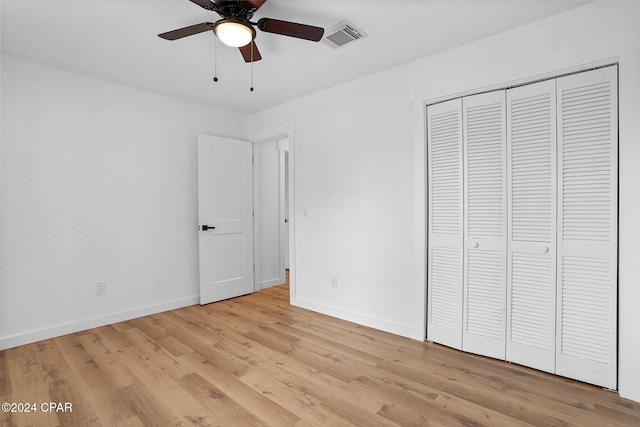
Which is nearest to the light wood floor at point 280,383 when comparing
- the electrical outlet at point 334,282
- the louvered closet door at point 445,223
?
the louvered closet door at point 445,223

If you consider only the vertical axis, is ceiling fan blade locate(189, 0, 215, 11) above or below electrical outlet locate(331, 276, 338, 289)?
above

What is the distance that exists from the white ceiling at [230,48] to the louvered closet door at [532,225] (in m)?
0.63

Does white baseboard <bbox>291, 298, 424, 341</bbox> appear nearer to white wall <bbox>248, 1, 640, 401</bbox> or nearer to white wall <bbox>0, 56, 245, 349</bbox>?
white wall <bbox>248, 1, 640, 401</bbox>

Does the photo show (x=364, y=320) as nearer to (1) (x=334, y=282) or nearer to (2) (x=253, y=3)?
(1) (x=334, y=282)

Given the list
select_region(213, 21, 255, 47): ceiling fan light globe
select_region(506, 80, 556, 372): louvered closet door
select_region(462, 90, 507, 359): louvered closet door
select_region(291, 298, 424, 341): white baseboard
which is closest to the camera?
select_region(213, 21, 255, 47): ceiling fan light globe

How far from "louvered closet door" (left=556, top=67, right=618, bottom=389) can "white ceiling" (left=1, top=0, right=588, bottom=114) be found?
630mm

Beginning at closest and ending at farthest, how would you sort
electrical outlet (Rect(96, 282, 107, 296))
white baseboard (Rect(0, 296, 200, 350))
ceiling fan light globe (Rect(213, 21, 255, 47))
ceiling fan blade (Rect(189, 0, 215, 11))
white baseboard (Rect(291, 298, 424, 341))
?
1. ceiling fan blade (Rect(189, 0, 215, 11))
2. ceiling fan light globe (Rect(213, 21, 255, 47))
3. white baseboard (Rect(0, 296, 200, 350))
4. white baseboard (Rect(291, 298, 424, 341))
5. electrical outlet (Rect(96, 282, 107, 296))

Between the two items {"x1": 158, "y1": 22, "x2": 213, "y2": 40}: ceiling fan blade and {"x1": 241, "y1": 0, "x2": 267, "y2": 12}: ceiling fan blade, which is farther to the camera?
{"x1": 158, "y1": 22, "x2": 213, "y2": 40}: ceiling fan blade

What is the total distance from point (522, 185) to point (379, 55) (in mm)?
1572

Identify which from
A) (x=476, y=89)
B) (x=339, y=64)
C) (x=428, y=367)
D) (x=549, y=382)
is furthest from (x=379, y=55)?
(x=549, y=382)

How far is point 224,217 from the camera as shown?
4125 millimetres

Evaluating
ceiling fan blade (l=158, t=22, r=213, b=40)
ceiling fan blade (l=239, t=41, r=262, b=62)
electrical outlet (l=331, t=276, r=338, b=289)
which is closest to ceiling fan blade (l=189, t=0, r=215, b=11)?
ceiling fan blade (l=158, t=22, r=213, b=40)

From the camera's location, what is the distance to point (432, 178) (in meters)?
2.77

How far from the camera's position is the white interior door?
3.93 m
